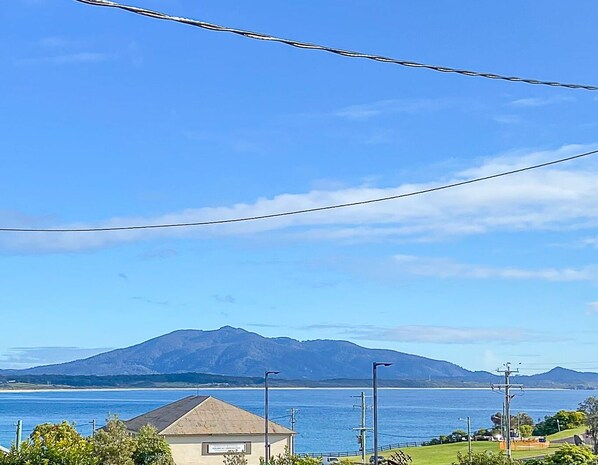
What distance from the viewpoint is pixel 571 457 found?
40094 mm

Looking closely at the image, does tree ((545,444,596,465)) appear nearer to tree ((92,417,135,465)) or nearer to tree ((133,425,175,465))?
tree ((133,425,175,465))

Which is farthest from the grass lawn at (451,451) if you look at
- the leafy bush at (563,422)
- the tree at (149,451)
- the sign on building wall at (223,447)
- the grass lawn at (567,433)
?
the tree at (149,451)

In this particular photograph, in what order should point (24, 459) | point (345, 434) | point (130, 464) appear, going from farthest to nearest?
point (345, 434) → point (130, 464) → point (24, 459)

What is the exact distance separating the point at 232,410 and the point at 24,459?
28965 millimetres

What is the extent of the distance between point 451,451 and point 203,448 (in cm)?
2454

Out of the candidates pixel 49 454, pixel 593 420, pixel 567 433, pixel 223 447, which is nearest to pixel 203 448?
pixel 223 447

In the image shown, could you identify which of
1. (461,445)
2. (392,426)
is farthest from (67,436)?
(392,426)

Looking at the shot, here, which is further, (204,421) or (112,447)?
(204,421)

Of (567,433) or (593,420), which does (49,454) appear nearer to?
(593,420)

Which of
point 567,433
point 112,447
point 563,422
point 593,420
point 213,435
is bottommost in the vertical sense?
point 567,433

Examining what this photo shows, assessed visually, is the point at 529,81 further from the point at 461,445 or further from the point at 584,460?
the point at 461,445

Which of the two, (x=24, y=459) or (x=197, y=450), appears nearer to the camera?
(x=24, y=459)

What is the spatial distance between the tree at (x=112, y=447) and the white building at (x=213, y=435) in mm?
17146

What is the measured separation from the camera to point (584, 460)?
4016 cm
